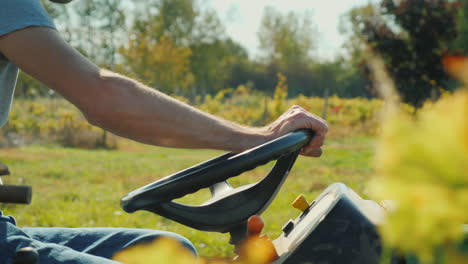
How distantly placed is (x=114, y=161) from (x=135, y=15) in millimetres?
20110

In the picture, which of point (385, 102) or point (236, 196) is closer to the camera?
point (385, 102)

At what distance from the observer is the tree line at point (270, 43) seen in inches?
655

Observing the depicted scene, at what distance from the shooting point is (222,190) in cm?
152

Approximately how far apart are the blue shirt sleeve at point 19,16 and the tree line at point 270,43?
307 centimetres

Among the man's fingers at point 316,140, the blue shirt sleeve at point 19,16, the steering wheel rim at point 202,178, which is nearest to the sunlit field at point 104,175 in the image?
the man's fingers at point 316,140

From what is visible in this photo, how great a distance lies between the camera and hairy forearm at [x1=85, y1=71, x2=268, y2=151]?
46.6 inches

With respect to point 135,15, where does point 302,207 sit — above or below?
above

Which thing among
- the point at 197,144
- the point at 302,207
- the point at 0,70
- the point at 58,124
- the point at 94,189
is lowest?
the point at 58,124

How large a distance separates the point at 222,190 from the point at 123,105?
0.46m

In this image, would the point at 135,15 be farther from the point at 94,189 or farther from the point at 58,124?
the point at 94,189

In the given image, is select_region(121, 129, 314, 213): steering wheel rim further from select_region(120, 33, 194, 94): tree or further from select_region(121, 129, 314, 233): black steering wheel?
select_region(120, 33, 194, 94): tree

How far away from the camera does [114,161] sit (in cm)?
953

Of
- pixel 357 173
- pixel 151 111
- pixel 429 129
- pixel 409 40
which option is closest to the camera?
pixel 429 129

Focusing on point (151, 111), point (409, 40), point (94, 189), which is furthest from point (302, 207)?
point (409, 40)
